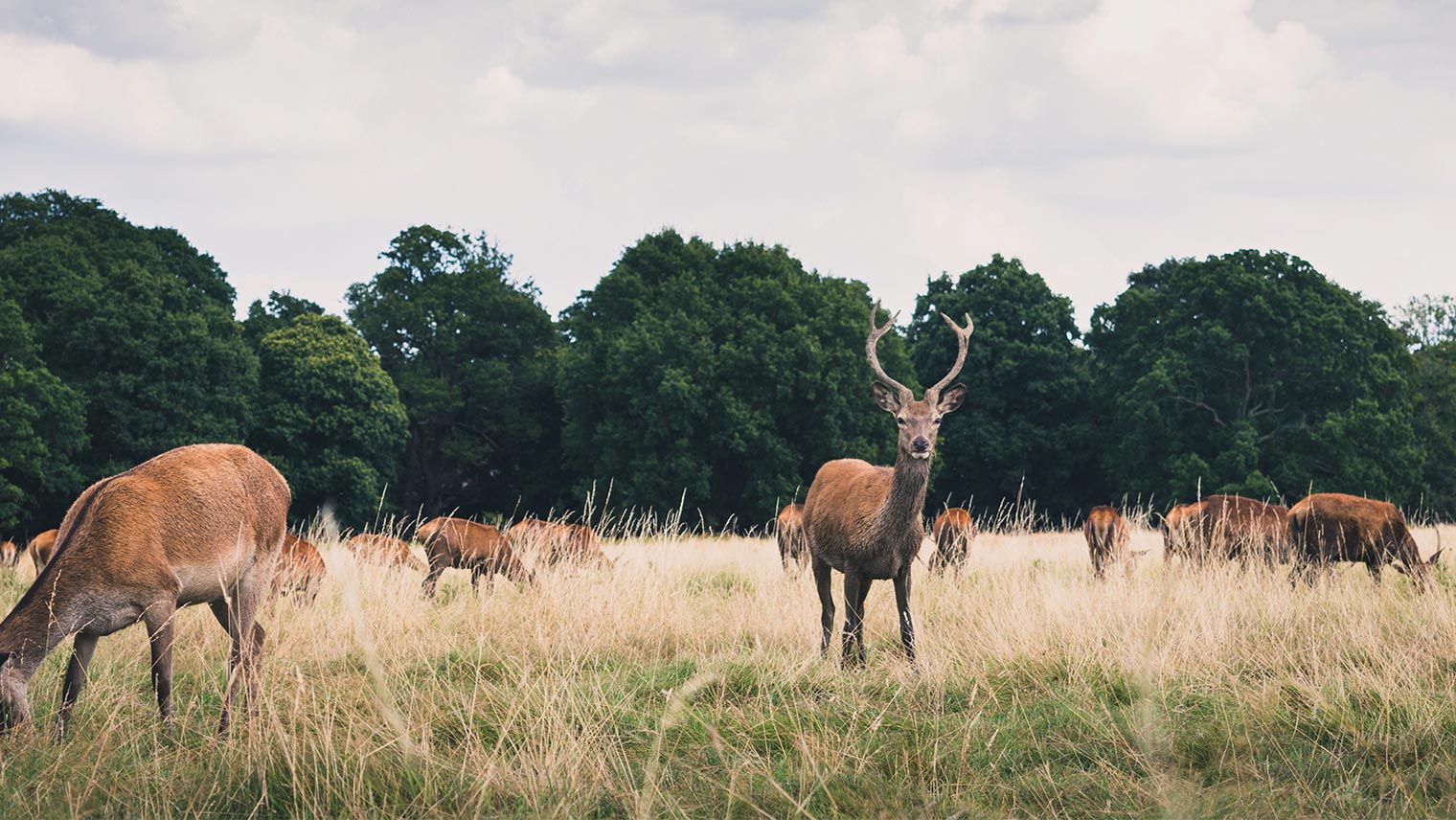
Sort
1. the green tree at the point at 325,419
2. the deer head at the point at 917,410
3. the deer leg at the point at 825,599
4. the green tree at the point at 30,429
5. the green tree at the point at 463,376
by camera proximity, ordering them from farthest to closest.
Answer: the green tree at the point at 463,376, the green tree at the point at 325,419, the green tree at the point at 30,429, the deer leg at the point at 825,599, the deer head at the point at 917,410

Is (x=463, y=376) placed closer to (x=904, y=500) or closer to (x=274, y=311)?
(x=274, y=311)

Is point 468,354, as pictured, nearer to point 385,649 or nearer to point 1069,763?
point 385,649

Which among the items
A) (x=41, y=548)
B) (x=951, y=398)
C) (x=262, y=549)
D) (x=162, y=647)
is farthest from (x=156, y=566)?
(x=41, y=548)

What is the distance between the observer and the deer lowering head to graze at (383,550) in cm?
1085

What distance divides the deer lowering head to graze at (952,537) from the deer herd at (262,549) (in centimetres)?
41

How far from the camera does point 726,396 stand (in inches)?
1223

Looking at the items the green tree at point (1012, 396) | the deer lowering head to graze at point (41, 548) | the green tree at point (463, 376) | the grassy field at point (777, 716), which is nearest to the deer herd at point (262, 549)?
the grassy field at point (777, 716)

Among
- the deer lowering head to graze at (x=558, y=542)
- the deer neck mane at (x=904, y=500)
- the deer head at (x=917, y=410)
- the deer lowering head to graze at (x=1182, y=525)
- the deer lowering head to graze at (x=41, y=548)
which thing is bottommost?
the deer lowering head to graze at (x=41, y=548)

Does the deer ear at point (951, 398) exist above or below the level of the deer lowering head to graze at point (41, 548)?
above

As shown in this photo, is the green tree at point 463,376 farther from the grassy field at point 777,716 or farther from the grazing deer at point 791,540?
the grassy field at point 777,716

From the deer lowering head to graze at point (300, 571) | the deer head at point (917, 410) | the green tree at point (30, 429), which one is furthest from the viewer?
the green tree at point (30, 429)

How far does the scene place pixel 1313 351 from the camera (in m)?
31.2

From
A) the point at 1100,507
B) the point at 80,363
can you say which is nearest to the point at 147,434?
the point at 80,363

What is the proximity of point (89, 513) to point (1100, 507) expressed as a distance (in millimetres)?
10552
